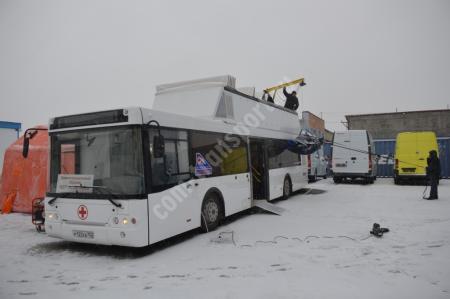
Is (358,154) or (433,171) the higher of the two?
(358,154)

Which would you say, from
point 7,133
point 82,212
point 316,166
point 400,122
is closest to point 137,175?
point 82,212

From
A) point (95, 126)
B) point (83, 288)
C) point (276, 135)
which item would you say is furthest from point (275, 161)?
point (83, 288)

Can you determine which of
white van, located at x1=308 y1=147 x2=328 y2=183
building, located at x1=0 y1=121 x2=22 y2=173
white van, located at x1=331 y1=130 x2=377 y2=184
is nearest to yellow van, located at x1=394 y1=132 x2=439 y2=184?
white van, located at x1=331 y1=130 x2=377 y2=184

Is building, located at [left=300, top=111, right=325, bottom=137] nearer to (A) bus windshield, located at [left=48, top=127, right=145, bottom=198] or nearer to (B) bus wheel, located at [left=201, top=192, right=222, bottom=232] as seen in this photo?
(B) bus wheel, located at [left=201, top=192, right=222, bottom=232]

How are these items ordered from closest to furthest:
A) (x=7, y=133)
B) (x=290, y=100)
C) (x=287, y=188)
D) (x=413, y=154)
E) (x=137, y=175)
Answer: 1. (x=137, y=175)
2. (x=287, y=188)
3. (x=290, y=100)
4. (x=7, y=133)
5. (x=413, y=154)

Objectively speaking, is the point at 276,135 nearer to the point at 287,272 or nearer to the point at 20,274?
the point at 287,272

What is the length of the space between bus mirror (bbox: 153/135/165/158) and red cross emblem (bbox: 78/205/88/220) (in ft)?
5.32

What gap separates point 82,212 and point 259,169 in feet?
21.5

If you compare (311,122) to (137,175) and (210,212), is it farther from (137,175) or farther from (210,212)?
(137,175)

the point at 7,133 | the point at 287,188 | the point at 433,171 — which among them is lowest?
the point at 287,188

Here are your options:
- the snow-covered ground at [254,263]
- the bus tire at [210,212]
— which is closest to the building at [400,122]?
the snow-covered ground at [254,263]

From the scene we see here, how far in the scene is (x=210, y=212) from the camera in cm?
838

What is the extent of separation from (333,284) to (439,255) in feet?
8.22

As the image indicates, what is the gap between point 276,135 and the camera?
42.3ft
